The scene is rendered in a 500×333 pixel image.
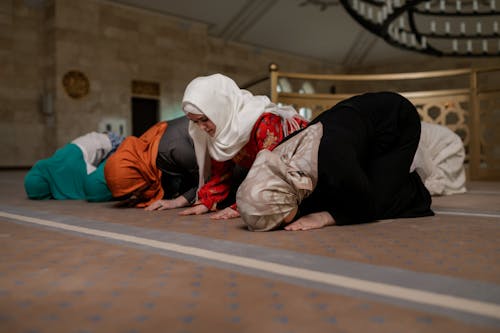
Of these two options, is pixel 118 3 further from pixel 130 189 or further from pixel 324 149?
pixel 324 149

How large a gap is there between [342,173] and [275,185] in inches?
9.6

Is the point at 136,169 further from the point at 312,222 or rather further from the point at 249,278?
the point at 249,278

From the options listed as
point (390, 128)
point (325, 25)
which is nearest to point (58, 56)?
point (325, 25)

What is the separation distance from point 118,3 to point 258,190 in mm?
7573

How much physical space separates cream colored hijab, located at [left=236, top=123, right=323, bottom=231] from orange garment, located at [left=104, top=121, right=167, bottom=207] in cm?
102

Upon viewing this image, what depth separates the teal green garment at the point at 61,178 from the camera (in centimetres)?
312

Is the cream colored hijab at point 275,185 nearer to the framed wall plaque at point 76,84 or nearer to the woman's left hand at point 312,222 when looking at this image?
the woman's left hand at point 312,222

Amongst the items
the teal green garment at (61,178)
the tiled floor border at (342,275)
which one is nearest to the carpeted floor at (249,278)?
the tiled floor border at (342,275)

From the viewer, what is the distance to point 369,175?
193 centimetres

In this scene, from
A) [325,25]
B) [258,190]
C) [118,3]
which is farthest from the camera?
[325,25]

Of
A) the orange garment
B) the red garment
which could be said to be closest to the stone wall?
the orange garment

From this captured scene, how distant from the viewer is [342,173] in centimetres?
169

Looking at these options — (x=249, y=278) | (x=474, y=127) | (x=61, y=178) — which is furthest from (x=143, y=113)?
(x=249, y=278)

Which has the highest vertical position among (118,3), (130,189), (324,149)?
(118,3)
